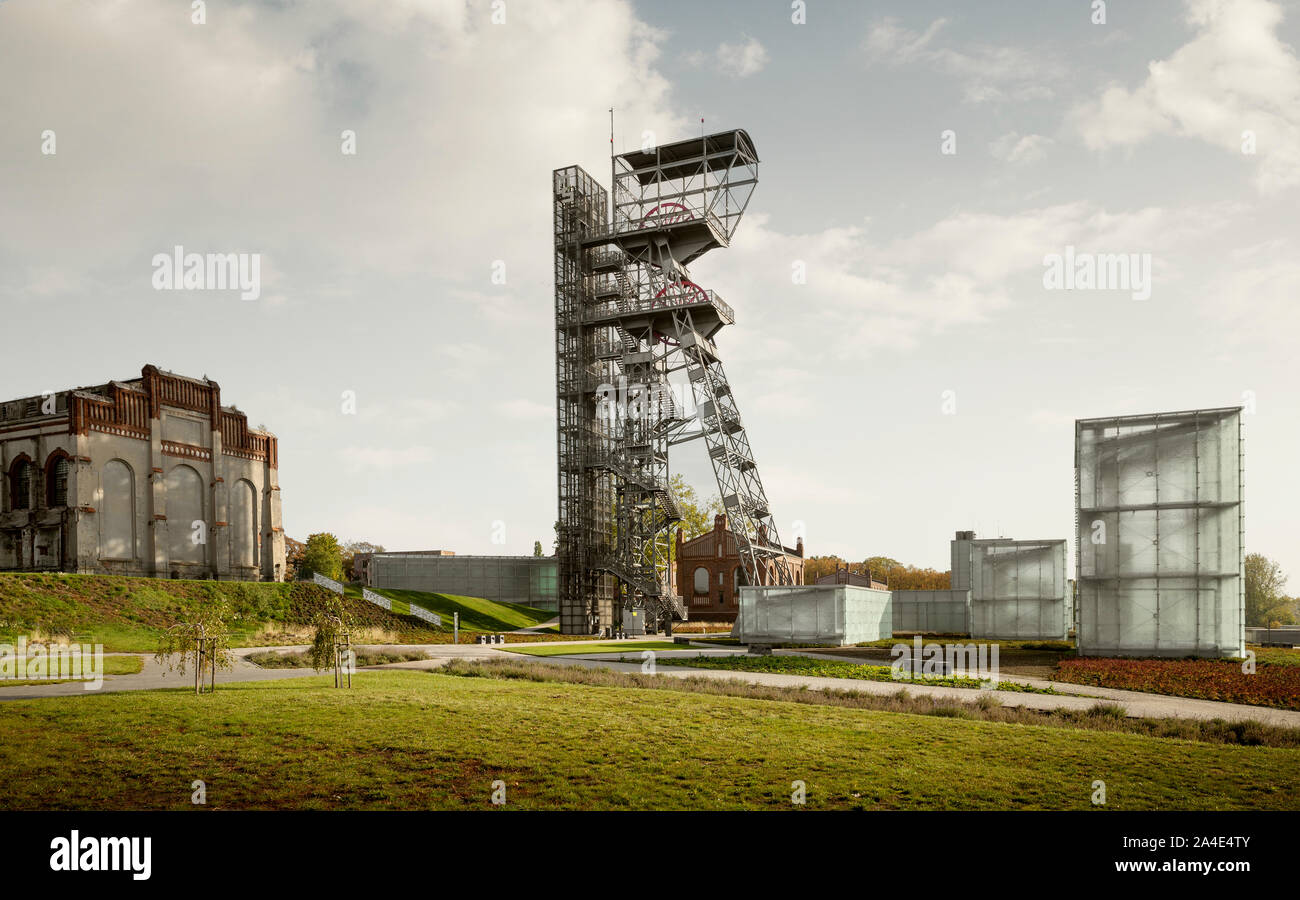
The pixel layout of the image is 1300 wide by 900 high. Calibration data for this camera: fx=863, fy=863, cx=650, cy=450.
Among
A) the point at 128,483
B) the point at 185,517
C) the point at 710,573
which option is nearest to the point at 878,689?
the point at 128,483

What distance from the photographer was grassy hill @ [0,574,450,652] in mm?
35531

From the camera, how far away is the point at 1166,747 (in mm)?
13133

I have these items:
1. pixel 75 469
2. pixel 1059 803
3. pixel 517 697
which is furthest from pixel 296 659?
pixel 75 469

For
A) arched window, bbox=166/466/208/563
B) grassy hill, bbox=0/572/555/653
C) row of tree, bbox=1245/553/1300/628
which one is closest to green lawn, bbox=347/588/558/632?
grassy hill, bbox=0/572/555/653

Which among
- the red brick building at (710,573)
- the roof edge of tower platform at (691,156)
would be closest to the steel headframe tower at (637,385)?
the roof edge of tower platform at (691,156)

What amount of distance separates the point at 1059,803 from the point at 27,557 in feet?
191

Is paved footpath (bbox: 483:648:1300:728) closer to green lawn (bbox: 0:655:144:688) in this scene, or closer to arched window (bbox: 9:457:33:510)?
green lawn (bbox: 0:655:144:688)

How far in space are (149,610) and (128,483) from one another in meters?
15.5

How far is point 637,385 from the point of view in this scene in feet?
200

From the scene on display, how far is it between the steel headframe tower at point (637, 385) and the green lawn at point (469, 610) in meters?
5.82

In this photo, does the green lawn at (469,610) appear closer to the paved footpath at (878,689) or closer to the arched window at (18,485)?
the arched window at (18,485)

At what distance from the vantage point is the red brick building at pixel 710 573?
7894cm

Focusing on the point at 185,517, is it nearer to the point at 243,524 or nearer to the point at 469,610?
the point at 243,524

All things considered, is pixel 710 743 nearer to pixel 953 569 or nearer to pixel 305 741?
pixel 305 741
